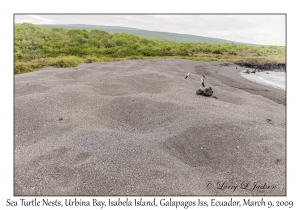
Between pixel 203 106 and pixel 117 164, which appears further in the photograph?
pixel 203 106

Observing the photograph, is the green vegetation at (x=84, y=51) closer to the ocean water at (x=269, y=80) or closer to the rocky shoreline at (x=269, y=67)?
the rocky shoreline at (x=269, y=67)

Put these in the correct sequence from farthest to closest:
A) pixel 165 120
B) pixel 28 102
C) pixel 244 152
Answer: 1. pixel 28 102
2. pixel 165 120
3. pixel 244 152

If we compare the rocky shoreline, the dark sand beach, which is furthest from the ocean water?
the dark sand beach

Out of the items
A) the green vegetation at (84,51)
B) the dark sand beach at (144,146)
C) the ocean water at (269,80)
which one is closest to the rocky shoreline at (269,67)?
→ the green vegetation at (84,51)

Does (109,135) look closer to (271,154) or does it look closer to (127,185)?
(127,185)

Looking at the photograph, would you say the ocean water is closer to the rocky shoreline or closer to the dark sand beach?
the rocky shoreline
